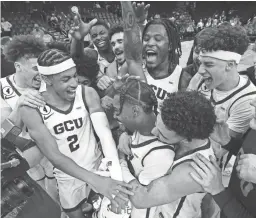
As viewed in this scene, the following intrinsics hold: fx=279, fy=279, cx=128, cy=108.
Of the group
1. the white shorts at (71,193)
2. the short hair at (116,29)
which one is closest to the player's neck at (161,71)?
the short hair at (116,29)

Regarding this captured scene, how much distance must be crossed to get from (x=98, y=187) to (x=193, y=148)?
72 centimetres

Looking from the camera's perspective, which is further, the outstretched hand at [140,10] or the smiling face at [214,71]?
the outstretched hand at [140,10]

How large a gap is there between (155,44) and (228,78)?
0.71m

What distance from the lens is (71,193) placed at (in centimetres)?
236

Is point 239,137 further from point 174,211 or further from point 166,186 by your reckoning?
point 166,186

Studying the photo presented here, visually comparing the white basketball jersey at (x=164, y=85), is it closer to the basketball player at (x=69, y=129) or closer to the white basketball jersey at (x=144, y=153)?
the basketball player at (x=69, y=129)

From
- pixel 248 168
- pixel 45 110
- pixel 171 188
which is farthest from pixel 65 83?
pixel 248 168

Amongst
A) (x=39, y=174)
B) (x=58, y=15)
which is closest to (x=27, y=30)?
(x=58, y=15)

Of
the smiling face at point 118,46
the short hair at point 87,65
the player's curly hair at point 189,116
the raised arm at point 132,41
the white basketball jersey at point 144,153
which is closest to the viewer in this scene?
the player's curly hair at point 189,116

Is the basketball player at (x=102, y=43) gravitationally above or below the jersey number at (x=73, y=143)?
above

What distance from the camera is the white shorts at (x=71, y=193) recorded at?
2.36m

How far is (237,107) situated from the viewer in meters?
2.22

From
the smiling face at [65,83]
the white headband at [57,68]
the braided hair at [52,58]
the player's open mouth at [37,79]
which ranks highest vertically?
the braided hair at [52,58]

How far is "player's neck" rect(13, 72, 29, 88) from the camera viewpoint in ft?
9.08
